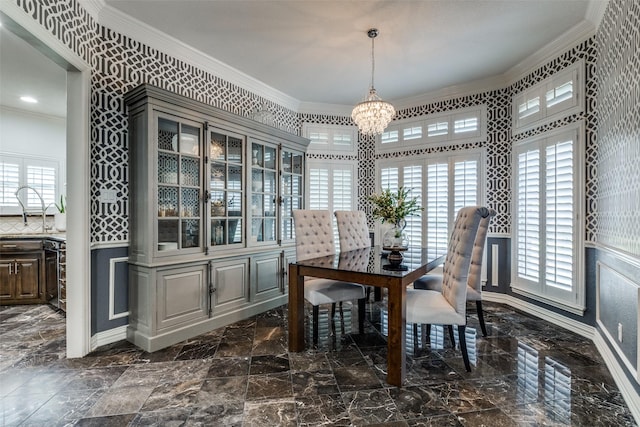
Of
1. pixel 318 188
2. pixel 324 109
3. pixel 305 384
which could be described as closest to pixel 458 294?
pixel 305 384

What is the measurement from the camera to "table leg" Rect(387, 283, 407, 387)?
2037 mm

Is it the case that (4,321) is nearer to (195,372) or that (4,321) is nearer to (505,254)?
(195,372)

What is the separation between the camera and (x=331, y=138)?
4973 millimetres

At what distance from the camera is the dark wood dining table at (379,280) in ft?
6.70

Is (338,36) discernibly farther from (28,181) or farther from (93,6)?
(28,181)

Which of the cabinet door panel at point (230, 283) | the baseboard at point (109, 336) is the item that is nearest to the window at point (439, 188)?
the cabinet door panel at point (230, 283)

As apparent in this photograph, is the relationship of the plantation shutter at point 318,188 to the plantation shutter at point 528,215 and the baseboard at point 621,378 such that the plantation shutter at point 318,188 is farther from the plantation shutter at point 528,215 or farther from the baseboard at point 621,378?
the baseboard at point 621,378

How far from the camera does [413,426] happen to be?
1655mm

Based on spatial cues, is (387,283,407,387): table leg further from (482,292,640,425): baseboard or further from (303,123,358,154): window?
(303,123,358,154): window

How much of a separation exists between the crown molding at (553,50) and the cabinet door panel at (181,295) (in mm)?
4273

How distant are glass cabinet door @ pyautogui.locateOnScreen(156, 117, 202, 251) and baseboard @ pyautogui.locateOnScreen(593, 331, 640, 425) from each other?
3332 mm

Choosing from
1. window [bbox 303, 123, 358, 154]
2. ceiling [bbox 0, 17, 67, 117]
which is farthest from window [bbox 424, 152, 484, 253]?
ceiling [bbox 0, 17, 67, 117]

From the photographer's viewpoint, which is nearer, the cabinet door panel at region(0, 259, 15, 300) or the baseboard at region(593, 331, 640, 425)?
the baseboard at region(593, 331, 640, 425)

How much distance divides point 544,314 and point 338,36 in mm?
3711
